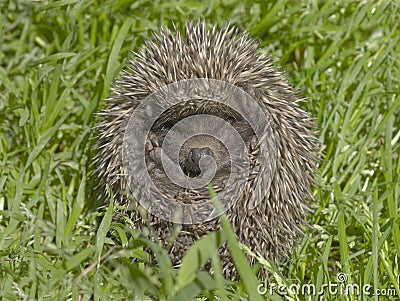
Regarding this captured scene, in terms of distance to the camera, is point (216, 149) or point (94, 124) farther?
point (94, 124)

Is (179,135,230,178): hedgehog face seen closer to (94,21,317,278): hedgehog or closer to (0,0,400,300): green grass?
(94,21,317,278): hedgehog

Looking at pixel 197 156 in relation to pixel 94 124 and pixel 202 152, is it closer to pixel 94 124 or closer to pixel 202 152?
pixel 202 152

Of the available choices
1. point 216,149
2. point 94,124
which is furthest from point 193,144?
point 94,124

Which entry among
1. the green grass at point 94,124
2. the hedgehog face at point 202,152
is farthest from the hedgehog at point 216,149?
the green grass at point 94,124

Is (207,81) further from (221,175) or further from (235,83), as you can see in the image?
(221,175)

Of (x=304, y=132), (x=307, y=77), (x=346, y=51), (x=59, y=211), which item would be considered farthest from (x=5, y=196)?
(x=346, y=51)

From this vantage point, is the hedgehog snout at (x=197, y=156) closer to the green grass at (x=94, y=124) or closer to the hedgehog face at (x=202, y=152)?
the hedgehog face at (x=202, y=152)
